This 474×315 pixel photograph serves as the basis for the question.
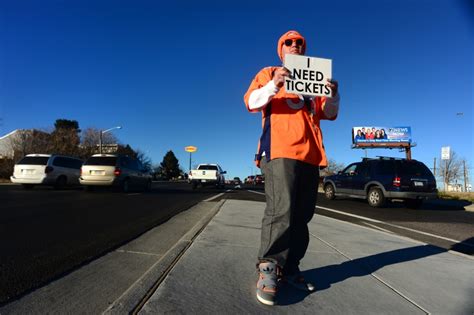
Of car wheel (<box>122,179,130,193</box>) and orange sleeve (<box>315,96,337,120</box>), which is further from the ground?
orange sleeve (<box>315,96,337,120</box>)

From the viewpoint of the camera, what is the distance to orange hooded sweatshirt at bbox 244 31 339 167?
278 cm

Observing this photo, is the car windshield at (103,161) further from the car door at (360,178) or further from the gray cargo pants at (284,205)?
the gray cargo pants at (284,205)

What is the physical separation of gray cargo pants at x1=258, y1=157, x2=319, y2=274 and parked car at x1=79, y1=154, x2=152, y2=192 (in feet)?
45.1

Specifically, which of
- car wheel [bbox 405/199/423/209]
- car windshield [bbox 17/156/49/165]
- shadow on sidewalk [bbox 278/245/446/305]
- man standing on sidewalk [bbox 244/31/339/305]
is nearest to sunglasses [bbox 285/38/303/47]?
man standing on sidewalk [bbox 244/31/339/305]

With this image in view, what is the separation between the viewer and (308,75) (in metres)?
2.96

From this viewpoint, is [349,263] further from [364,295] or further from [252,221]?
[252,221]

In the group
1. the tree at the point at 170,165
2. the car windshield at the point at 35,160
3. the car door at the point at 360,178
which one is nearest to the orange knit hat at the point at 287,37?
the car door at the point at 360,178

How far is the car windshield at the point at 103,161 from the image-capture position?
15789 mm

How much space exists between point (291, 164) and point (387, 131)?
58.6 metres

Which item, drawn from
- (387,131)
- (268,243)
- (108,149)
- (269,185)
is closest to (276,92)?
(269,185)

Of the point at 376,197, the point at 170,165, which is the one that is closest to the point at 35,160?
the point at 376,197

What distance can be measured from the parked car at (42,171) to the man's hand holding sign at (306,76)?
1705 centimetres

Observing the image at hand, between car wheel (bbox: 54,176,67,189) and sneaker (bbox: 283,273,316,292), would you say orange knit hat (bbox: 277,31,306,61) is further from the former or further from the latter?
car wheel (bbox: 54,176,67,189)

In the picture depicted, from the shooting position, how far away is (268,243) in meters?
2.71
